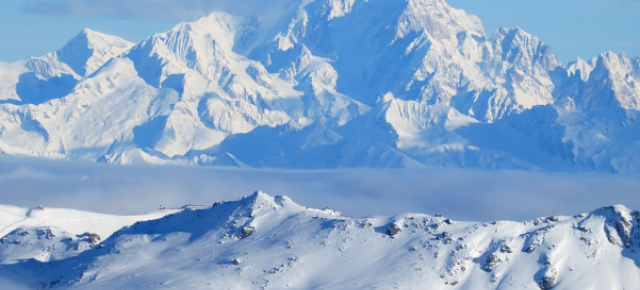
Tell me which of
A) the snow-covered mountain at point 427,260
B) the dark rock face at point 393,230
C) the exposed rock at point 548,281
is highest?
the dark rock face at point 393,230

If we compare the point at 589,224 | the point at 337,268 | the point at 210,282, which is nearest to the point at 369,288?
the point at 337,268

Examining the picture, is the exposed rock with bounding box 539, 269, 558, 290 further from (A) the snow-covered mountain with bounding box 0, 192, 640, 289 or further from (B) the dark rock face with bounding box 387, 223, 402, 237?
(B) the dark rock face with bounding box 387, 223, 402, 237

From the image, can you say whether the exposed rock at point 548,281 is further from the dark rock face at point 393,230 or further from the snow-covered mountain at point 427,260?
the dark rock face at point 393,230

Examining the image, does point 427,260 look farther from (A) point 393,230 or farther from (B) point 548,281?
(B) point 548,281

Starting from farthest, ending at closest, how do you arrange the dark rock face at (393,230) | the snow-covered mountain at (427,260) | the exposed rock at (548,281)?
the dark rock face at (393,230) < the snow-covered mountain at (427,260) < the exposed rock at (548,281)

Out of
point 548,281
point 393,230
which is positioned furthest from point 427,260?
point 548,281

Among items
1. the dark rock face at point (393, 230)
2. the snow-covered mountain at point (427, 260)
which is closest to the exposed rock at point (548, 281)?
the snow-covered mountain at point (427, 260)

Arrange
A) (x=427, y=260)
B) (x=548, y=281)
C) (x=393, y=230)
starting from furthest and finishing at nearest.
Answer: (x=393, y=230) → (x=427, y=260) → (x=548, y=281)

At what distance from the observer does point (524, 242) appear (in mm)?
191750

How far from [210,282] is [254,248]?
→ 15.6 metres

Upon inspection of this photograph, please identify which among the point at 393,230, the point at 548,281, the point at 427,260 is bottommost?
the point at 548,281

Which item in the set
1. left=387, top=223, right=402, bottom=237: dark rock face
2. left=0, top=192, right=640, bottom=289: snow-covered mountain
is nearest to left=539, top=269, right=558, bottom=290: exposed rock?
left=0, top=192, right=640, bottom=289: snow-covered mountain

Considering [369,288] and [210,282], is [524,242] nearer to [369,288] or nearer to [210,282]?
[369,288]

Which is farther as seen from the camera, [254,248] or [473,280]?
[254,248]
